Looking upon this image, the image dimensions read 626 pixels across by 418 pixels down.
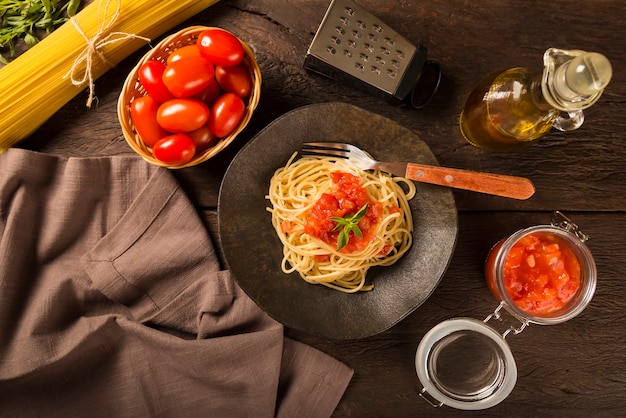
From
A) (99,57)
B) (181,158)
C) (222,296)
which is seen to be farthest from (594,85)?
(99,57)

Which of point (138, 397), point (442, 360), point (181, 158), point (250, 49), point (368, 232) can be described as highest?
point (250, 49)

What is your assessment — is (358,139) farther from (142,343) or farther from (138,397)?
(138,397)

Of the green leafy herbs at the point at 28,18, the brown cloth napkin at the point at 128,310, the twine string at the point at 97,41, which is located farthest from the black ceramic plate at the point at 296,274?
the green leafy herbs at the point at 28,18

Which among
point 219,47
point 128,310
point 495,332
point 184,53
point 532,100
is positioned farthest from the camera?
point 128,310

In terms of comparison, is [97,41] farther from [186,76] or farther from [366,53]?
[366,53]

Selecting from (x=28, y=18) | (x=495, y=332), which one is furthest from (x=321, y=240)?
(x=28, y=18)

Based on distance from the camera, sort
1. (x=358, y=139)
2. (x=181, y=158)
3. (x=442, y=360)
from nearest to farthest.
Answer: (x=181, y=158), (x=358, y=139), (x=442, y=360)
